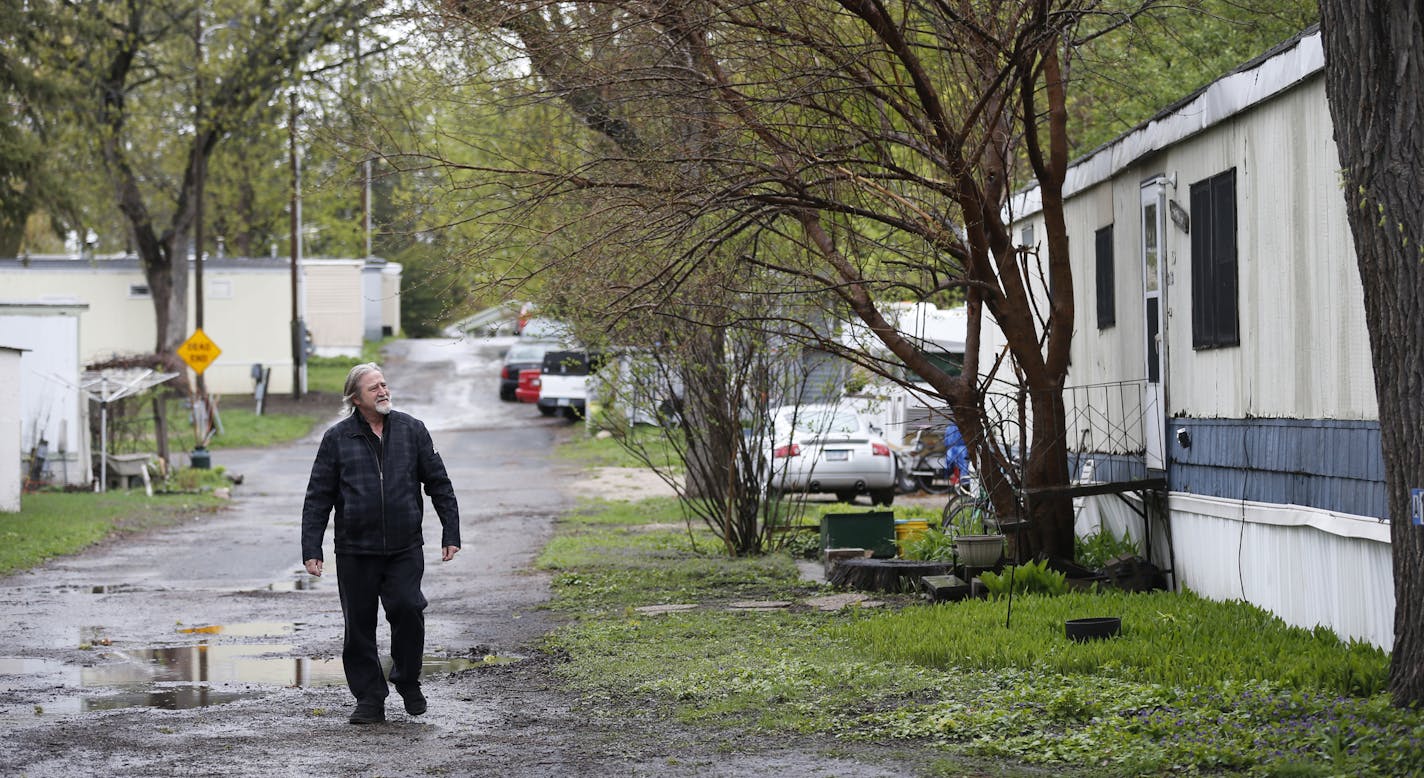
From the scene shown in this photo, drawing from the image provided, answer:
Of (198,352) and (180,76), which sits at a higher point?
(180,76)

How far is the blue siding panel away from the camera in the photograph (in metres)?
8.34

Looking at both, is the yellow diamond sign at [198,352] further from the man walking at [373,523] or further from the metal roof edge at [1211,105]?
the man walking at [373,523]

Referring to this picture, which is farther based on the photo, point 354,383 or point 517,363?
point 517,363

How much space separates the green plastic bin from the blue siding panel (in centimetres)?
363

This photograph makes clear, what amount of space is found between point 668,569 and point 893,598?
3451 mm

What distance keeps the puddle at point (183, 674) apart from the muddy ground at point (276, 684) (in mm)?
19

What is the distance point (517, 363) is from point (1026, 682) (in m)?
40.5

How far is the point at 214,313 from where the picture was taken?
47.4 metres

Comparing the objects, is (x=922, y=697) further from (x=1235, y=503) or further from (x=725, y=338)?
(x=725, y=338)

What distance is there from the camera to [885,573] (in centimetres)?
1264

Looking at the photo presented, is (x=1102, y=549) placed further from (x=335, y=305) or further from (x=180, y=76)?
(x=335, y=305)

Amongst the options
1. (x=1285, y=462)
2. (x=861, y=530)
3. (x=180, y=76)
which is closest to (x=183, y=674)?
(x=1285, y=462)

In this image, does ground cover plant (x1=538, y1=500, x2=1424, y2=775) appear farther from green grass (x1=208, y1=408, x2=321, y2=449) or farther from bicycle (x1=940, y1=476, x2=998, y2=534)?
green grass (x1=208, y1=408, x2=321, y2=449)

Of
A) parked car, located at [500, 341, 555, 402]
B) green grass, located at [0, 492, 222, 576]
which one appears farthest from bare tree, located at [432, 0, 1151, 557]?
parked car, located at [500, 341, 555, 402]
